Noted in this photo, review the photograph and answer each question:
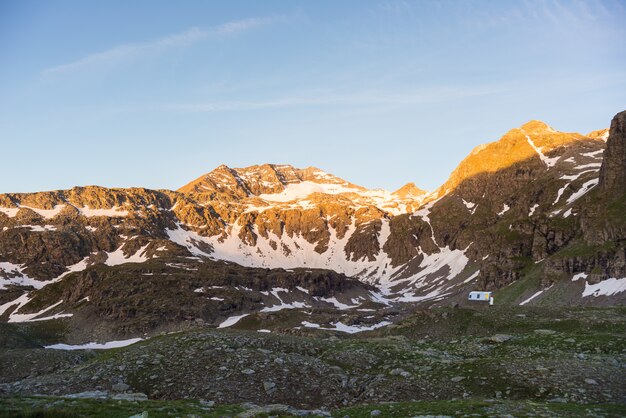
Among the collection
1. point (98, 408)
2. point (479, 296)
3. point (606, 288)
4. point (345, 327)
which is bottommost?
point (345, 327)

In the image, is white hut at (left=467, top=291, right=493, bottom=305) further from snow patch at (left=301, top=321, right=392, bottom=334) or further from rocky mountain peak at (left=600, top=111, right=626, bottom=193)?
rocky mountain peak at (left=600, top=111, right=626, bottom=193)

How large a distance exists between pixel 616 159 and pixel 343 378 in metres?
196

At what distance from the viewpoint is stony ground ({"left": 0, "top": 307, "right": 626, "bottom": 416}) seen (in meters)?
24.3

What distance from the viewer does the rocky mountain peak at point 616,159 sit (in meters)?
190

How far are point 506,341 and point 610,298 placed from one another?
108818 millimetres

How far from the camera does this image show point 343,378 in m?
34.0

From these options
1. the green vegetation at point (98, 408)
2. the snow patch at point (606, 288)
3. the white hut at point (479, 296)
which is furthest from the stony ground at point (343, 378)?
the white hut at point (479, 296)

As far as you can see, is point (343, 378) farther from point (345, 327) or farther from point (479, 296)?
point (345, 327)

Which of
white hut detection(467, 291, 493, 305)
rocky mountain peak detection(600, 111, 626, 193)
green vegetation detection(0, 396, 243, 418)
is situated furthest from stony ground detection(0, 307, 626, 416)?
rocky mountain peak detection(600, 111, 626, 193)

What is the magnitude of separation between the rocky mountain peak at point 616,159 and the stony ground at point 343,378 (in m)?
176

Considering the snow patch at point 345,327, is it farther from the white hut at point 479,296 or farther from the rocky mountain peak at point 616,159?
the rocky mountain peak at point 616,159

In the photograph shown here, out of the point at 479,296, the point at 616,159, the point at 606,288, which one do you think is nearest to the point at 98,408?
the point at 479,296

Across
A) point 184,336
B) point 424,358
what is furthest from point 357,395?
point 184,336

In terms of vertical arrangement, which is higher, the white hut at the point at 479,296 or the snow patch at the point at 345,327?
the white hut at the point at 479,296
